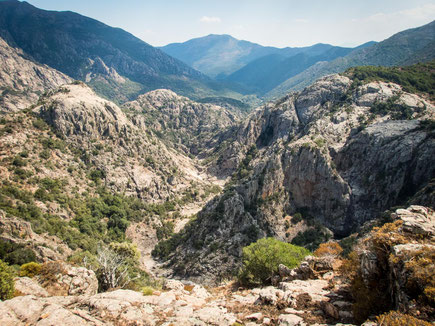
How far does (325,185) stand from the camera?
71.3 metres

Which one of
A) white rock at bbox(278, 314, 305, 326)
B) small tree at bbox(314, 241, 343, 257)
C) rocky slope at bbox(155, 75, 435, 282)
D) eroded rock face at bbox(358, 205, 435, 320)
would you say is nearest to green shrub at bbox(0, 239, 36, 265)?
rocky slope at bbox(155, 75, 435, 282)

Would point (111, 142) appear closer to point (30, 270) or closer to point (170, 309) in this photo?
point (30, 270)

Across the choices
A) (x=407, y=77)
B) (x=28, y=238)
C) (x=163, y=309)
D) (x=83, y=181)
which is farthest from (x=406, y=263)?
(x=407, y=77)

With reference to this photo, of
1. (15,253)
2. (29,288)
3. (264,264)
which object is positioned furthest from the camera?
(15,253)

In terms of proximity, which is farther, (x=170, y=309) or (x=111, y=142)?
(x=111, y=142)

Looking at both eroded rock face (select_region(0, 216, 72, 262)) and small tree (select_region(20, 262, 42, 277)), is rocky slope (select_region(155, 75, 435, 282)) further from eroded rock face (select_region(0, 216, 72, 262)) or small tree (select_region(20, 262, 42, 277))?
small tree (select_region(20, 262, 42, 277))

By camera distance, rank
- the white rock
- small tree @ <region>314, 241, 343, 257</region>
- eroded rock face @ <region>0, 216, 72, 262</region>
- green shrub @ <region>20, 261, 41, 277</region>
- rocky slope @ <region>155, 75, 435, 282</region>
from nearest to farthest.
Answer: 1. the white rock
2. green shrub @ <region>20, 261, 41, 277</region>
3. small tree @ <region>314, 241, 343, 257</region>
4. eroded rock face @ <region>0, 216, 72, 262</region>
5. rocky slope @ <region>155, 75, 435, 282</region>

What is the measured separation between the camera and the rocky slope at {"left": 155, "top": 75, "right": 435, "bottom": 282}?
5838 cm

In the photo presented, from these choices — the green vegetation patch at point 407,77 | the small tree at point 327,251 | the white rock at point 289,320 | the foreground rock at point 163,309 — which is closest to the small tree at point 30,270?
the foreground rock at point 163,309

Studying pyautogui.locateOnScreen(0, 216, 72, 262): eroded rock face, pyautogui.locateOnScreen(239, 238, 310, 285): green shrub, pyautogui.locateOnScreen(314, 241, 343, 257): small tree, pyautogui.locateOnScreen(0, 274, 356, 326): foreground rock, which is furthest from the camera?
pyautogui.locateOnScreen(0, 216, 72, 262): eroded rock face

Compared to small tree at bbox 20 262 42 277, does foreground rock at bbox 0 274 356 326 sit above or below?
above

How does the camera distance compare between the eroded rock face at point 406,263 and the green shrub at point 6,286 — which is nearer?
the eroded rock face at point 406,263

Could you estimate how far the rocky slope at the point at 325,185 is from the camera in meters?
58.4

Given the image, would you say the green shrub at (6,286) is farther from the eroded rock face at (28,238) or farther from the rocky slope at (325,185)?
the rocky slope at (325,185)
